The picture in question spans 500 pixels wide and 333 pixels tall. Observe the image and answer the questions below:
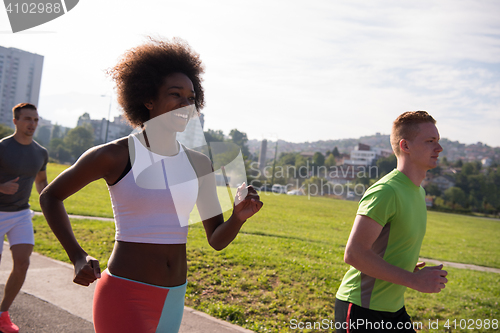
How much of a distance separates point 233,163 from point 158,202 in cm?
47

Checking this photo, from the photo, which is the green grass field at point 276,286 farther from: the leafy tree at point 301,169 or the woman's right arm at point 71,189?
the leafy tree at point 301,169

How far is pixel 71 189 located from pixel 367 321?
193 cm

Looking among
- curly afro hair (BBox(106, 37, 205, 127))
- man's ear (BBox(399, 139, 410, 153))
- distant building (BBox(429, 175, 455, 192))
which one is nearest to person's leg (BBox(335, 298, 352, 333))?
man's ear (BBox(399, 139, 410, 153))

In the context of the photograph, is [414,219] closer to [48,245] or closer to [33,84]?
[48,245]

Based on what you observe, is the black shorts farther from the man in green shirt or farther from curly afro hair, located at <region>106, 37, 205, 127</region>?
curly afro hair, located at <region>106, 37, 205, 127</region>

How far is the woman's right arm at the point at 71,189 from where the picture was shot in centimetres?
192

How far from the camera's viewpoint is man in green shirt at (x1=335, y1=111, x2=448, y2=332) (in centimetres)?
240

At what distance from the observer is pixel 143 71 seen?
→ 98.4 inches

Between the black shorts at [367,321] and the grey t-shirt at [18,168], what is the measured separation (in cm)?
413

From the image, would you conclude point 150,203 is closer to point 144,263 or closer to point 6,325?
point 144,263

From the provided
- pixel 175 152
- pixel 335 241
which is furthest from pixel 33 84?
pixel 175 152

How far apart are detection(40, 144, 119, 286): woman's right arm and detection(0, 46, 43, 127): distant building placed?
6001 inches

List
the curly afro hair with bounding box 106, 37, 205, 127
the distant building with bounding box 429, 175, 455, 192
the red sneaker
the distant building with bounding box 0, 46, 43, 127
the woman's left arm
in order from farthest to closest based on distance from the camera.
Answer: the distant building with bounding box 0, 46, 43, 127 < the distant building with bounding box 429, 175, 455, 192 < the red sneaker < the curly afro hair with bounding box 106, 37, 205, 127 < the woman's left arm

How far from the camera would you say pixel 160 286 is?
2049mm
